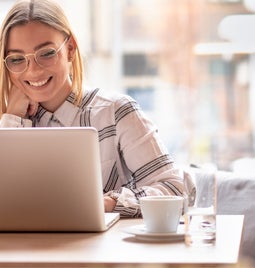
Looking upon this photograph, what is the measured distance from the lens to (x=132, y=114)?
94.5 inches

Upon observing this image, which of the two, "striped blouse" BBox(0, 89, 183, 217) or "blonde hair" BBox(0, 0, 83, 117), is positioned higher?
"blonde hair" BBox(0, 0, 83, 117)

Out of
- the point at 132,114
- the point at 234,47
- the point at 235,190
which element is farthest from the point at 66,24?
the point at 234,47

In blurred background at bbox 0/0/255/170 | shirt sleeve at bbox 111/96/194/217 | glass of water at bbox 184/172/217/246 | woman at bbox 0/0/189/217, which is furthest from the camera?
blurred background at bbox 0/0/255/170

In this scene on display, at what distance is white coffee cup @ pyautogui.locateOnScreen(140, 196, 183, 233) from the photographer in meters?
1.79

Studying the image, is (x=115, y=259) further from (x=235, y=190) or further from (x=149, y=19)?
(x=149, y=19)

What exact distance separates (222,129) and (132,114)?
2167 millimetres

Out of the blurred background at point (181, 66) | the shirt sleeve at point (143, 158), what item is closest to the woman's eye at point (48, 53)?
the shirt sleeve at point (143, 158)

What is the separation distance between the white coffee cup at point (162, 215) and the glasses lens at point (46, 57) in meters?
0.71

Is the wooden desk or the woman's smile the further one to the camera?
the woman's smile

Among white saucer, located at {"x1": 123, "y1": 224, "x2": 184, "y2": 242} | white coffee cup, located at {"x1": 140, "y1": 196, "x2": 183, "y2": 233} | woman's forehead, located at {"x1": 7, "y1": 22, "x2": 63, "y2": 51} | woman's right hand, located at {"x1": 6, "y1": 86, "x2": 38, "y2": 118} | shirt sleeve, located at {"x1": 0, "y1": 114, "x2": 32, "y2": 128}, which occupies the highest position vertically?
woman's forehead, located at {"x1": 7, "y1": 22, "x2": 63, "y2": 51}

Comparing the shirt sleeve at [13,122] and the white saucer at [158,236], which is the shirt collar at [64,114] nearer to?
the shirt sleeve at [13,122]

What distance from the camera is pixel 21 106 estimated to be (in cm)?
249

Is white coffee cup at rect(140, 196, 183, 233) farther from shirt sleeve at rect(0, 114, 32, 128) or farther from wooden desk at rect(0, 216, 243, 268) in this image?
shirt sleeve at rect(0, 114, 32, 128)

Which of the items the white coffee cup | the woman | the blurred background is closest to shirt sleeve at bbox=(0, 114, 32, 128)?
the woman
